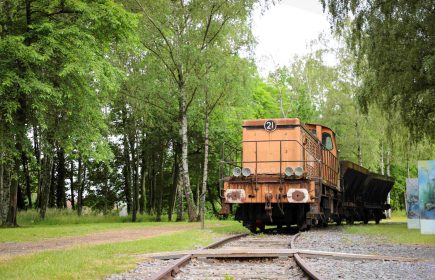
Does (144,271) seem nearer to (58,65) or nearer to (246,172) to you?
(246,172)

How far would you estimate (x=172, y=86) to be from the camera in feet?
92.1

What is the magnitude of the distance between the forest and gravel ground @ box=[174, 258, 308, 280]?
26.9 feet

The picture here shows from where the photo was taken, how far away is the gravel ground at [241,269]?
276 inches

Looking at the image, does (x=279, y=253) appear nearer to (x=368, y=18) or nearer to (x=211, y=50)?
(x=368, y=18)

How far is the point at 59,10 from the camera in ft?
57.0

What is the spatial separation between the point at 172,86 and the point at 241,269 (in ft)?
68.9

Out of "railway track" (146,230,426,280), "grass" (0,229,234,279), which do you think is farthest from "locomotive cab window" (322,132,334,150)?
"railway track" (146,230,426,280)

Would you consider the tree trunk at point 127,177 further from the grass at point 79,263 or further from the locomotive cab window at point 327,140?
the grass at point 79,263

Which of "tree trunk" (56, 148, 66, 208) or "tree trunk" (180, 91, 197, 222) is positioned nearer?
"tree trunk" (180, 91, 197, 222)

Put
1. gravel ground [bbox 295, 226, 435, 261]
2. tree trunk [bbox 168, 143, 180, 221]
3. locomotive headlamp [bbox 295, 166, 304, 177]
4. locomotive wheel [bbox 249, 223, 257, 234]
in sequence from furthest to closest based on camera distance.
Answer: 1. tree trunk [bbox 168, 143, 180, 221]
2. locomotive wheel [bbox 249, 223, 257, 234]
3. locomotive headlamp [bbox 295, 166, 304, 177]
4. gravel ground [bbox 295, 226, 435, 261]

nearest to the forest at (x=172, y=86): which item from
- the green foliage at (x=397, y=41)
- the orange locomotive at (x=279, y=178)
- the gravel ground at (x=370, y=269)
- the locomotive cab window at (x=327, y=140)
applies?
the green foliage at (x=397, y=41)

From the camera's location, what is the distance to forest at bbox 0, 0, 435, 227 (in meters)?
15.8

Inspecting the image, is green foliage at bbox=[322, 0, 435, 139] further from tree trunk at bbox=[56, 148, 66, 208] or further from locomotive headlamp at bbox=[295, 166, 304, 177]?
tree trunk at bbox=[56, 148, 66, 208]

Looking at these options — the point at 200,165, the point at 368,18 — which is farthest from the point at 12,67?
the point at 200,165
